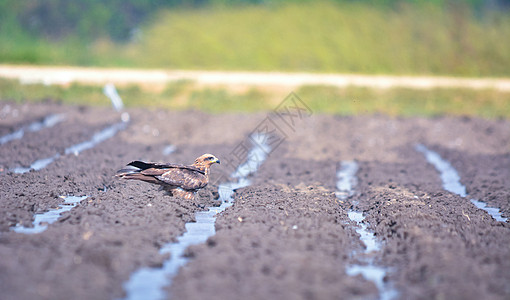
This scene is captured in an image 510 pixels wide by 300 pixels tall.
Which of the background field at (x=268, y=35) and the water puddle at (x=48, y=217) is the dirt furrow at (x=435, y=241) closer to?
the water puddle at (x=48, y=217)

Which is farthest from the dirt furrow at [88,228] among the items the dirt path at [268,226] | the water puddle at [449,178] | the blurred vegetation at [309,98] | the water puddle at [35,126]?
the blurred vegetation at [309,98]

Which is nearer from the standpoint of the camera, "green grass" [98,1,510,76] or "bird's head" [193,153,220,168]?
"bird's head" [193,153,220,168]

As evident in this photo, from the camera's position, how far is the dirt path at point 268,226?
648 cm

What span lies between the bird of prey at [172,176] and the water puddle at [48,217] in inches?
38.6

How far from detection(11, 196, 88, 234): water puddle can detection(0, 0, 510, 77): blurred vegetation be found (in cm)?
2727

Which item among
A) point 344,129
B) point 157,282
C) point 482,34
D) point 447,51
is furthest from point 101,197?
point 482,34

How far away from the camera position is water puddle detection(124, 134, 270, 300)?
654 centimetres

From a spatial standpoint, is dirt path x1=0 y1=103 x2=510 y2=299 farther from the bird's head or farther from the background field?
the background field

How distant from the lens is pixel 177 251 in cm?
796

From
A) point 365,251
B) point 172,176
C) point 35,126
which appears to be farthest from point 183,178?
point 35,126

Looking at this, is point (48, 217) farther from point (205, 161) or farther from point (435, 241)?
point (435, 241)

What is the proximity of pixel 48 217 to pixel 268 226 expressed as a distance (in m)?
3.34

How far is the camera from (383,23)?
4103cm

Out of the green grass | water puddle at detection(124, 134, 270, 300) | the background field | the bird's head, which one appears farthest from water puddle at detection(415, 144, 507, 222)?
the green grass
